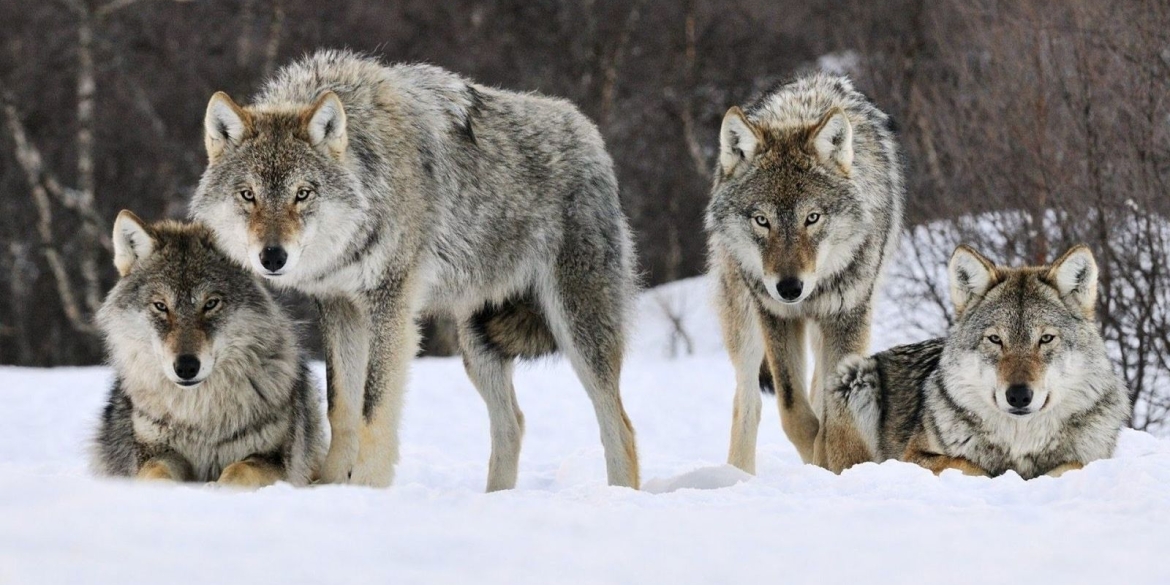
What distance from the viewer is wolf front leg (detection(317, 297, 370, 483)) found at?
5.65m

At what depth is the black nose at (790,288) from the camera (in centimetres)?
558

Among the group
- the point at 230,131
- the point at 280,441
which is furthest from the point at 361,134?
the point at 280,441

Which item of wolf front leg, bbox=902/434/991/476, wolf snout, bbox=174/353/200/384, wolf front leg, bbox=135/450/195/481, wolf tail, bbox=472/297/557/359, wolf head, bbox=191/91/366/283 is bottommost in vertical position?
wolf front leg, bbox=135/450/195/481

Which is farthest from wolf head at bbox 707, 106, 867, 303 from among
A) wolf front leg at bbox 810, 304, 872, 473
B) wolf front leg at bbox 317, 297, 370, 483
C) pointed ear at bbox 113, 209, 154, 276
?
pointed ear at bbox 113, 209, 154, 276

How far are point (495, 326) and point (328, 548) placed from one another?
3.21m

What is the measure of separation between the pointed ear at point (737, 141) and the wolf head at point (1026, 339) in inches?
42.8

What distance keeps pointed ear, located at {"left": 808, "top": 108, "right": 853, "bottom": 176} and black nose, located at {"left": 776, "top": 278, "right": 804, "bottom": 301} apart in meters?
0.71

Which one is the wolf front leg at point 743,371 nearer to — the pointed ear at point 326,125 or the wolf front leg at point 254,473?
the pointed ear at point 326,125

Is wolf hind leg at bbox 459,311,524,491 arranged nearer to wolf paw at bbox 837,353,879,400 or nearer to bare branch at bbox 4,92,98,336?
wolf paw at bbox 837,353,879,400

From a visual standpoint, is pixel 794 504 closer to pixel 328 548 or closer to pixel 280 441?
pixel 328 548

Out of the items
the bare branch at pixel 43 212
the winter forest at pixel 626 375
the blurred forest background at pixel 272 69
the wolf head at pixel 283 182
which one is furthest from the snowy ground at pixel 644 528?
the bare branch at pixel 43 212

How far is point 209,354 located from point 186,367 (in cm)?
13

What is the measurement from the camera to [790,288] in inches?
220

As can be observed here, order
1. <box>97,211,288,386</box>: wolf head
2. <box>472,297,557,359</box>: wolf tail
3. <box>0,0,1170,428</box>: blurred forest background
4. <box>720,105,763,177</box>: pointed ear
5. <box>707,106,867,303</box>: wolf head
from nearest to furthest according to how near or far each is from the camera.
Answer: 1. <box>97,211,288,386</box>: wolf head
2. <box>707,106,867,303</box>: wolf head
3. <box>720,105,763,177</box>: pointed ear
4. <box>472,297,557,359</box>: wolf tail
5. <box>0,0,1170,428</box>: blurred forest background
